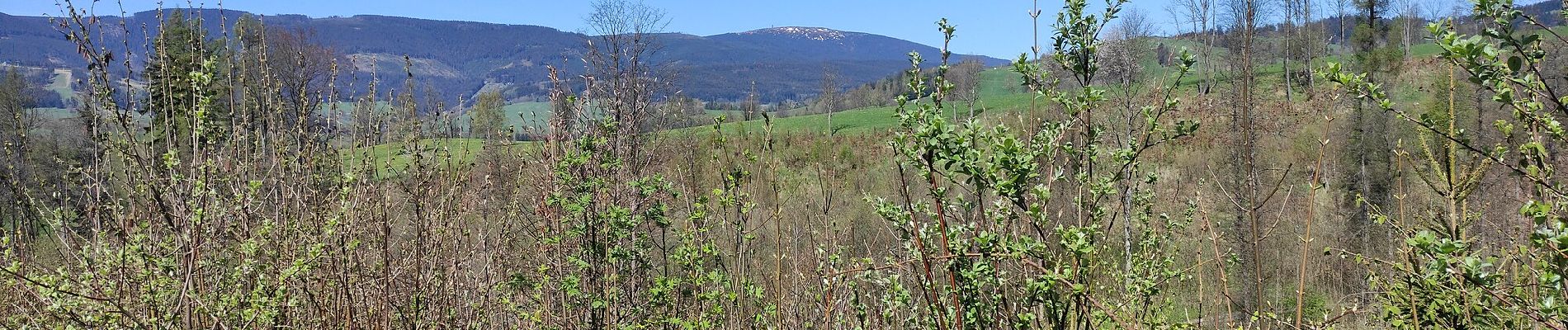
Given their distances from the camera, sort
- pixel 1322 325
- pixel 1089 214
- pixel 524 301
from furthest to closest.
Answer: pixel 524 301 < pixel 1322 325 < pixel 1089 214

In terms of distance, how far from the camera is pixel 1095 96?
6.17 ft

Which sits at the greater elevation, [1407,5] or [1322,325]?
[1407,5]

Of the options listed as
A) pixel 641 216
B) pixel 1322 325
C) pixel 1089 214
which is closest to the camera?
pixel 1089 214

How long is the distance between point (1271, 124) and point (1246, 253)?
46.0 feet

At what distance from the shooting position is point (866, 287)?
345 centimetres

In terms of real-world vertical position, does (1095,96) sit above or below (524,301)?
above

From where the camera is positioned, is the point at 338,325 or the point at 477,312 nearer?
the point at 338,325

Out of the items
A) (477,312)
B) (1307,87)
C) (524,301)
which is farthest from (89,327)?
(1307,87)

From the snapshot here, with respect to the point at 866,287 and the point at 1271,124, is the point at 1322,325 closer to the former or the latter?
the point at 866,287

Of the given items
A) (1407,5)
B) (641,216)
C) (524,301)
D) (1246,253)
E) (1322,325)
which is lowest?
(1246,253)

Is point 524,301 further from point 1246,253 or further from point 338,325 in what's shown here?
point 1246,253

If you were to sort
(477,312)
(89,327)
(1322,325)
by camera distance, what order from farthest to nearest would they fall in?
(477,312) → (89,327) → (1322,325)

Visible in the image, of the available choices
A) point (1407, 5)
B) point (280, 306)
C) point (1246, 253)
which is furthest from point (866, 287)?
point (1407, 5)

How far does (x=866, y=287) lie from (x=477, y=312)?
64.7 inches
